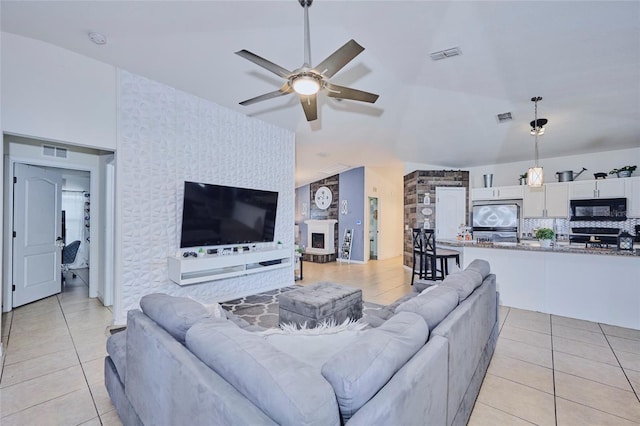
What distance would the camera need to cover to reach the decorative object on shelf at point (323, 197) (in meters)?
9.34

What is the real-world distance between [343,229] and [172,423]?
25.6 feet

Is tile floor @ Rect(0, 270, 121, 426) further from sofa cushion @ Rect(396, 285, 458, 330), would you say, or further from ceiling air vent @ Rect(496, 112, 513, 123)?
ceiling air vent @ Rect(496, 112, 513, 123)

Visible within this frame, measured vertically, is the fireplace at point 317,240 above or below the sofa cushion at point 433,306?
below

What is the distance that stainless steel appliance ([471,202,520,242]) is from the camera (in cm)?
605

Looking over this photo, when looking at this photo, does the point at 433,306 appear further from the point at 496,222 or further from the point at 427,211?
the point at 427,211

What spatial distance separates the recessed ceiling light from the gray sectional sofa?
2.84 m

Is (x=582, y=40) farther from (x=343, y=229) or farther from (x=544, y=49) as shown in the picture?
(x=343, y=229)

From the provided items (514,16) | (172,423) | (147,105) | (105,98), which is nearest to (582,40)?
(514,16)

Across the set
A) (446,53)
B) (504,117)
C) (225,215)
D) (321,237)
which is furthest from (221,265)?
(321,237)

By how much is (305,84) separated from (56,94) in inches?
111

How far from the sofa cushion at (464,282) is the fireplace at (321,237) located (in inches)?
249

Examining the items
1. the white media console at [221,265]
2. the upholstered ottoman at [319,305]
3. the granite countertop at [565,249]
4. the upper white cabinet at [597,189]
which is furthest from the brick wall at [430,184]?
the upholstered ottoman at [319,305]

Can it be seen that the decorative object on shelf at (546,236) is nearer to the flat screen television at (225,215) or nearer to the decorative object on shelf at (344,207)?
the flat screen television at (225,215)

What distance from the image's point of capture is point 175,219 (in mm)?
4004
